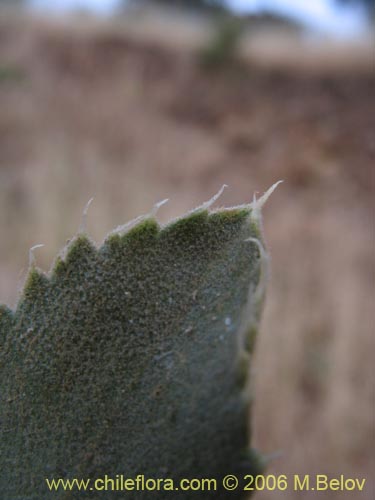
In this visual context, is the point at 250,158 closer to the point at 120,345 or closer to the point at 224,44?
the point at 224,44

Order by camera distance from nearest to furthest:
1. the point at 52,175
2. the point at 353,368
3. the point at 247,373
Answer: the point at 247,373 < the point at 353,368 < the point at 52,175

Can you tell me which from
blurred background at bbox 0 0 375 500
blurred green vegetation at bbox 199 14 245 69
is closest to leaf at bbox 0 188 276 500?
blurred background at bbox 0 0 375 500

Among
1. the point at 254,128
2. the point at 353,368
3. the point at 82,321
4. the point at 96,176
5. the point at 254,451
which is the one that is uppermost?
the point at 254,128

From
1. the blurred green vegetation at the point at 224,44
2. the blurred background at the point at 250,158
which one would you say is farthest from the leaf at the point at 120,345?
the blurred green vegetation at the point at 224,44

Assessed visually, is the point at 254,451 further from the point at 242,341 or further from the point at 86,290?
the point at 86,290

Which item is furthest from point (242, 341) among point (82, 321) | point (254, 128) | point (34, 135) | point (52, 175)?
point (34, 135)

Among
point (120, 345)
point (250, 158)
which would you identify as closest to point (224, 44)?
point (250, 158)
